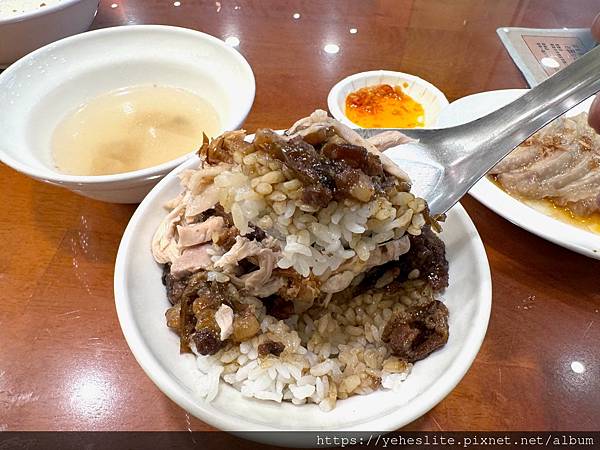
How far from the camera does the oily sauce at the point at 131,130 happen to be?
6.91 feet

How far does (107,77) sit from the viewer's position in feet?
8.02

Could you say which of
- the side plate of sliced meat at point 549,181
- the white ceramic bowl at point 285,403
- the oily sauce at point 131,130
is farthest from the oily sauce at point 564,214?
the oily sauce at point 131,130

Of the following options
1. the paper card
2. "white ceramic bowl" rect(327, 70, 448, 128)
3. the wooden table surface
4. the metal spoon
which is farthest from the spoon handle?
the paper card

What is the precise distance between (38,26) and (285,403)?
7.95 ft

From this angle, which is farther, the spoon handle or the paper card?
the paper card

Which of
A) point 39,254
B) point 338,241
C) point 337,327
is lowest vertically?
point 39,254

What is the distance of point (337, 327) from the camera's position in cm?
154

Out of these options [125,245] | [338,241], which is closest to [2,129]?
[125,245]

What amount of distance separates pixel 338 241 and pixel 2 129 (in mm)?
1574

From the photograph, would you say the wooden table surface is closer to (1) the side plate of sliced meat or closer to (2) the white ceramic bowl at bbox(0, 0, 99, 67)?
(1) the side plate of sliced meat

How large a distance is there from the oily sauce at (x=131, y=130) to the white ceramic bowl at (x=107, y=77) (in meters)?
0.05

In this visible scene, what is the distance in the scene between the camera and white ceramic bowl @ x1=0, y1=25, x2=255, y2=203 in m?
2.02

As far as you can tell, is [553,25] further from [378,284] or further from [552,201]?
[378,284]

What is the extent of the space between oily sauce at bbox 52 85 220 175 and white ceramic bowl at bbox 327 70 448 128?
0.81m
